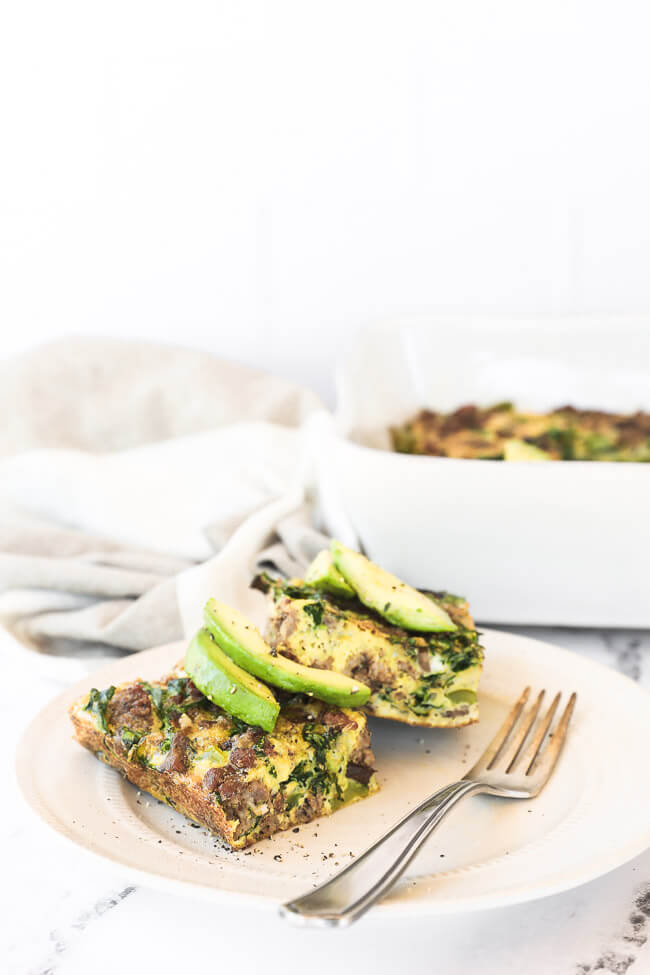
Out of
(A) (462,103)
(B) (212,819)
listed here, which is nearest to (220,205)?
(A) (462,103)

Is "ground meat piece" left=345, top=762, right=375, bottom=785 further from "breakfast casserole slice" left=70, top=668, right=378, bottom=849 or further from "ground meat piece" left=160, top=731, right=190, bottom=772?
"ground meat piece" left=160, top=731, right=190, bottom=772

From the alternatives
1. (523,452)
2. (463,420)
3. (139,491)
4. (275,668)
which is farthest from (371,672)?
(463,420)

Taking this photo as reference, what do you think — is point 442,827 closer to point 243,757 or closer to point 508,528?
point 243,757

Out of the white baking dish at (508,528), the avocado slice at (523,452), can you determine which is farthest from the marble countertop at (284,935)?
the avocado slice at (523,452)

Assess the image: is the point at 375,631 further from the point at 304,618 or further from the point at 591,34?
the point at 591,34

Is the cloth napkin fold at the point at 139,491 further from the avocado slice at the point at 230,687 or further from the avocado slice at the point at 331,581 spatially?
the avocado slice at the point at 230,687

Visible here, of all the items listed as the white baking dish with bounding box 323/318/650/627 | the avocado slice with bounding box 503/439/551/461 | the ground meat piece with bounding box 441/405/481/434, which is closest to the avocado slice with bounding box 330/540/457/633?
the white baking dish with bounding box 323/318/650/627
